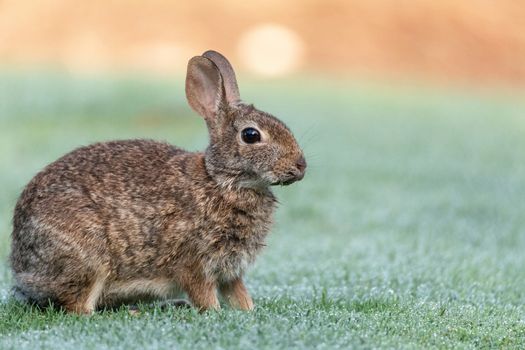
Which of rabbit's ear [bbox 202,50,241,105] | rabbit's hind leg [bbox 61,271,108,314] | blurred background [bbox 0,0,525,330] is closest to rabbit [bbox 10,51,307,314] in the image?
rabbit's hind leg [bbox 61,271,108,314]

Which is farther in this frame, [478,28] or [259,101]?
[478,28]

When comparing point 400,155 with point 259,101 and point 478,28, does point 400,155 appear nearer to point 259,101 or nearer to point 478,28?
point 259,101

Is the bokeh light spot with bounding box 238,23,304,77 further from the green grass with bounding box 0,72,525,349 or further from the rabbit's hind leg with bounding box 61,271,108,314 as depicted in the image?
the rabbit's hind leg with bounding box 61,271,108,314

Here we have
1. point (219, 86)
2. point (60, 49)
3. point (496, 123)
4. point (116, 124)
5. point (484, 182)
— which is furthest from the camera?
point (60, 49)

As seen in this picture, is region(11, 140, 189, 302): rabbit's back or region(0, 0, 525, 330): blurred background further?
region(0, 0, 525, 330): blurred background

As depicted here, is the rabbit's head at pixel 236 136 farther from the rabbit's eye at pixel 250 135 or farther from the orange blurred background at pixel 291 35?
the orange blurred background at pixel 291 35

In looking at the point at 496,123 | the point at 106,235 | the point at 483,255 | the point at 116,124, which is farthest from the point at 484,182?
the point at 106,235

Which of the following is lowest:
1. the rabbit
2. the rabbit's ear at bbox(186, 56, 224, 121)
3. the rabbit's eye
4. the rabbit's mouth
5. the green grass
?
the green grass
